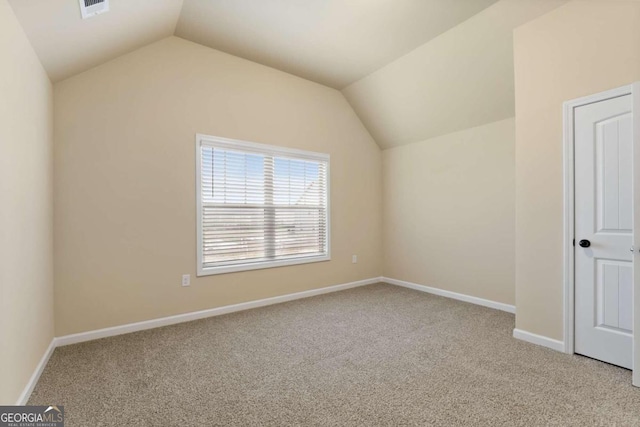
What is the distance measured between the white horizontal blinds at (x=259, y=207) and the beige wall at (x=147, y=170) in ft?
0.63

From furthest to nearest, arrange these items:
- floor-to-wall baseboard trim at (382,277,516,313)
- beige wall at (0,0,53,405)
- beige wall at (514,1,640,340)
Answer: floor-to-wall baseboard trim at (382,277,516,313) → beige wall at (514,1,640,340) → beige wall at (0,0,53,405)

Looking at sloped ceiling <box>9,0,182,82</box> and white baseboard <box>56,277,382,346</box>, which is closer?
sloped ceiling <box>9,0,182,82</box>

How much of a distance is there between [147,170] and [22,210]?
1.30 metres

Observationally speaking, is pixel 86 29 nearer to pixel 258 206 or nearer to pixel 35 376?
pixel 258 206

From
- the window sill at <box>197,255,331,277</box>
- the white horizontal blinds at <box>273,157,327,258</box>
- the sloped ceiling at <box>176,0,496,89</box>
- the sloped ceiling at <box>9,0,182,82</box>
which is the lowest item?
the window sill at <box>197,255,331,277</box>

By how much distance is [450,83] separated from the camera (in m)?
3.67

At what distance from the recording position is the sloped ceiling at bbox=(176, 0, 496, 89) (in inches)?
109

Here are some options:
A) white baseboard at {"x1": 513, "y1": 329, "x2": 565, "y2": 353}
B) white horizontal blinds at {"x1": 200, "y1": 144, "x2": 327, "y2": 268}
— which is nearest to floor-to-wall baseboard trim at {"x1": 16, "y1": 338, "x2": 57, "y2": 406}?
white horizontal blinds at {"x1": 200, "y1": 144, "x2": 327, "y2": 268}

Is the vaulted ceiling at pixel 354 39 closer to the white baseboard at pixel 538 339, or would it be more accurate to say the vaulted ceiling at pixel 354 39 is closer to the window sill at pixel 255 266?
the window sill at pixel 255 266

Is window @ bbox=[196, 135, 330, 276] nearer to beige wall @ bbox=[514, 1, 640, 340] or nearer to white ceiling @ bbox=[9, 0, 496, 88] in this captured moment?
white ceiling @ bbox=[9, 0, 496, 88]

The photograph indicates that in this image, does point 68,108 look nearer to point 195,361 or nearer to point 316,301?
point 195,361

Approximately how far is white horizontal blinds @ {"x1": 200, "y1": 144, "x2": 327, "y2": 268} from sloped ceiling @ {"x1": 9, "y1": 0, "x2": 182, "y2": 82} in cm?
118

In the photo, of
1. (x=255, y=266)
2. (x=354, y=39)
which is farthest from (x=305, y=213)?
(x=354, y=39)

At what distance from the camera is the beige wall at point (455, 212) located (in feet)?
12.1
